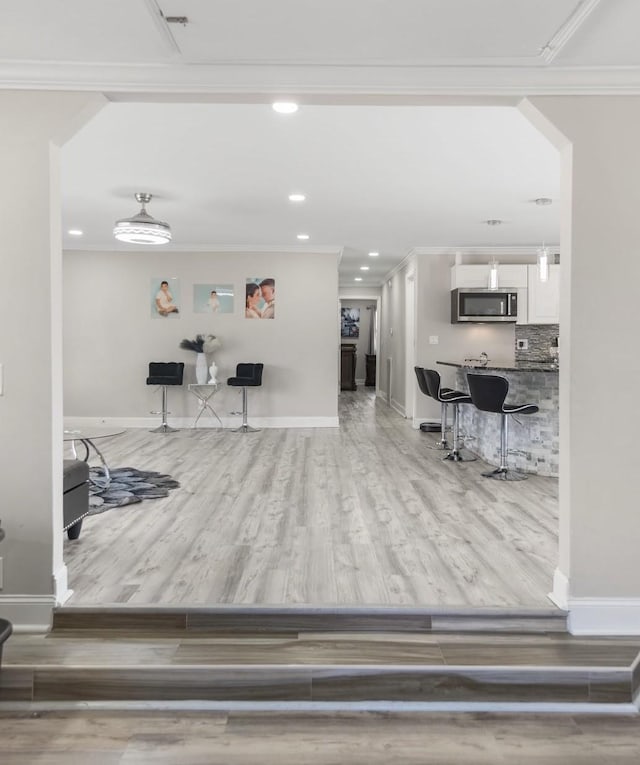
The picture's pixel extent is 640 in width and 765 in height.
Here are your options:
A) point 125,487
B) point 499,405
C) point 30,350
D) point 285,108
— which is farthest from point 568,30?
point 125,487

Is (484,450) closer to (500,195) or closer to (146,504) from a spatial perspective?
(500,195)

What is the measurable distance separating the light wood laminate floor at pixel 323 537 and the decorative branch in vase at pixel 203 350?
2.04 metres

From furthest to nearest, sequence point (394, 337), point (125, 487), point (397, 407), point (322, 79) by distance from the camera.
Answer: point (394, 337)
point (397, 407)
point (125, 487)
point (322, 79)

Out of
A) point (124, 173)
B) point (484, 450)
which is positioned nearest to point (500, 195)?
point (484, 450)

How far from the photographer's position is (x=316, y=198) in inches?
206

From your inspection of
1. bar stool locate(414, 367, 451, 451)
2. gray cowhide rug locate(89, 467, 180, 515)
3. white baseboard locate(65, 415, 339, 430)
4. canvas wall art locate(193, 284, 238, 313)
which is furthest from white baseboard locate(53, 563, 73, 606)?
canvas wall art locate(193, 284, 238, 313)

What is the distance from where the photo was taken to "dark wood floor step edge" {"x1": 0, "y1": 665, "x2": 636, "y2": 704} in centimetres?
222

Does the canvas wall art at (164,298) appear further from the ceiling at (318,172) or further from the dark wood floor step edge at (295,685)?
the dark wood floor step edge at (295,685)

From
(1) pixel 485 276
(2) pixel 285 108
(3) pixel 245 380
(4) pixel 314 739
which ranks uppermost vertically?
(2) pixel 285 108

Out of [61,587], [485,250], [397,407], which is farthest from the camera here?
[397,407]

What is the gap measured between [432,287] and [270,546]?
545 cm

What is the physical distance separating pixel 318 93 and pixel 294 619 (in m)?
2.37

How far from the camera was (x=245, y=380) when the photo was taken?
7.45m

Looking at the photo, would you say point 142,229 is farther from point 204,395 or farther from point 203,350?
point 204,395
